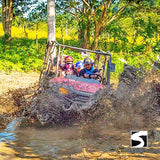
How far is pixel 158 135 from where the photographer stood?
5.89 meters

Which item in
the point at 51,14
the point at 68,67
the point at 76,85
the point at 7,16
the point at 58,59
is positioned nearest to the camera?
the point at 76,85

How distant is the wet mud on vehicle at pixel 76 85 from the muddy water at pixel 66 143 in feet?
1.69

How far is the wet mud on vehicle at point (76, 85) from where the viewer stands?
6260 mm

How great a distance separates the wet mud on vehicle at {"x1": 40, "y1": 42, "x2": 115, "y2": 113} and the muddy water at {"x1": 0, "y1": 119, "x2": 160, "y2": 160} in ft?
1.69

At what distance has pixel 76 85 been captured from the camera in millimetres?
6918

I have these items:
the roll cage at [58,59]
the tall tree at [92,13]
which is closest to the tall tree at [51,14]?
the roll cage at [58,59]

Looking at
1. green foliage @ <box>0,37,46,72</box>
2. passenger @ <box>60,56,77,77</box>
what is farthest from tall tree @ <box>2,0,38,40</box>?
passenger @ <box>60,56,77,77</box>

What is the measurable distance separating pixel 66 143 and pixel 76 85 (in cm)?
151

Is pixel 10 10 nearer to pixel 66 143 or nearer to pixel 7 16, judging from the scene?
pixel 7 16

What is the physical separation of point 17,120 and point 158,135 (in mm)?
2991

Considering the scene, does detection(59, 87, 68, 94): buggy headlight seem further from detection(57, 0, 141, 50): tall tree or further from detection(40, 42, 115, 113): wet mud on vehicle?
detection(57, 0, 141, 50): tall tree

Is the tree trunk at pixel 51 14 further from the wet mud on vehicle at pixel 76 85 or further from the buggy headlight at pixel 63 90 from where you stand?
the buggy headlight at pixel 63 90
